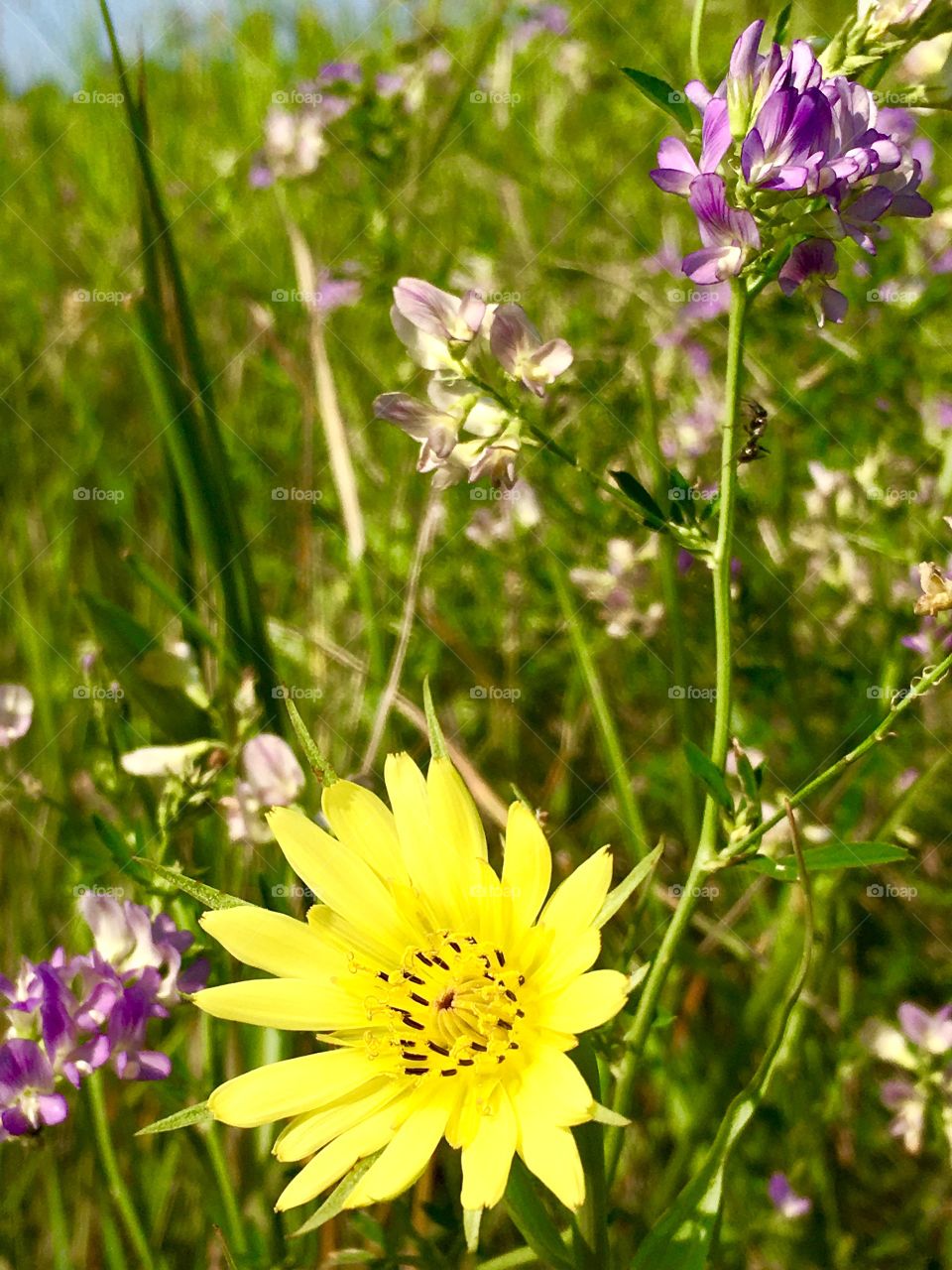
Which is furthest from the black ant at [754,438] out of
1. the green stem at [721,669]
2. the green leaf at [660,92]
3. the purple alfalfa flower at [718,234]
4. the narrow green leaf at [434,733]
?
the narrow green leaf at [434,733]

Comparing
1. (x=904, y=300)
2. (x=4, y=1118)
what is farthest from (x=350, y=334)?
(x=4, y=1118)

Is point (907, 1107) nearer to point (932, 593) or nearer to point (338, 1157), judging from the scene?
point (932, 593)

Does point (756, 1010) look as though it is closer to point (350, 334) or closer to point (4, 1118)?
point (4, 1118)

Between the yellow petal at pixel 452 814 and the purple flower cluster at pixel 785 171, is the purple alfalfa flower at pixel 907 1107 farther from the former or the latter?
the purple flower cluster at pixel 785 171

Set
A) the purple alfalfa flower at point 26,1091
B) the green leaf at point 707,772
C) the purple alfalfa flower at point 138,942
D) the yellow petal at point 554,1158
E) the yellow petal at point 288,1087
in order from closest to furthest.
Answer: the yellow petal at point 554,1158 < the yellow petal at point 288,1087 < the green leaf at point 707,772 < the purple alfalfa flower at point 26,1091 < the purple alfalfa flower at point 138,942

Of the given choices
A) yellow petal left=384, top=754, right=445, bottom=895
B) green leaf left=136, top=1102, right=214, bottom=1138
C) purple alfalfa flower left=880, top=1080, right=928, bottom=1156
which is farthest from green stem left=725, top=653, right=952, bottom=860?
purple alfalfa flower left=880, top=1080, right=928, bottom=1156

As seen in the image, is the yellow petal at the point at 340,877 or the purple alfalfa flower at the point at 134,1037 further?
the purple alfalfa flower at the point at 134,1037
